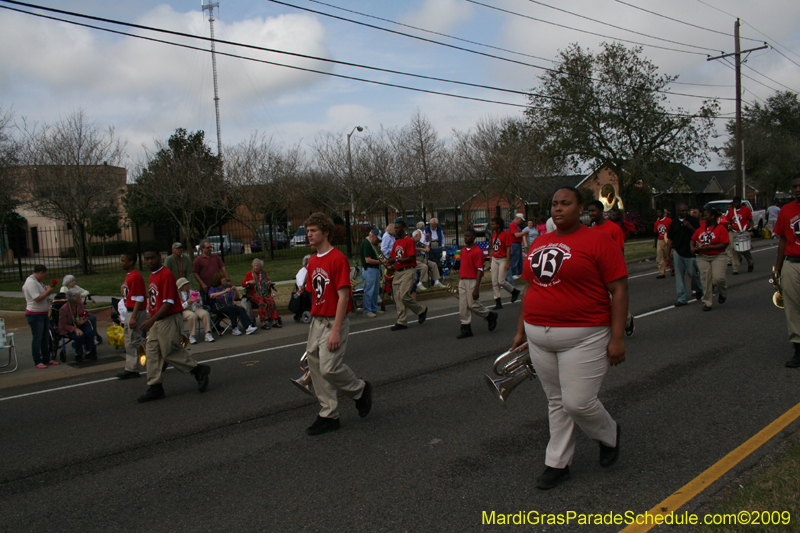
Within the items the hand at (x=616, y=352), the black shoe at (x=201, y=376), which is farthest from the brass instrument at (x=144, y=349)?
the hand at (x=616, y=352)

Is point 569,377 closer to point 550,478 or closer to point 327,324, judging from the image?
point 550,478

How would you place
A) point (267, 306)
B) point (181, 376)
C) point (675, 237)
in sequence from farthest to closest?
1. point (267, 306)
2. point (675, 237)
3. point (181, 376)

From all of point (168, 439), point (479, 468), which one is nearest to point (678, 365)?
point (479, 468)

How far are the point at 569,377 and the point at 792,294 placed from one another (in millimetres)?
4363

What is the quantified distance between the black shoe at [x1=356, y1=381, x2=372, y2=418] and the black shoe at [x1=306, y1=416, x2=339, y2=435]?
27cm

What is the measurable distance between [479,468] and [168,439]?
288 centimetres

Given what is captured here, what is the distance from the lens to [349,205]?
32.7 meters

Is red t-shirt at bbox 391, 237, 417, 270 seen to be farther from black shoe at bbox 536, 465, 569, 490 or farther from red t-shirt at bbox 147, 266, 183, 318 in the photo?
black shoe at bbox 536, 465, 569, 490

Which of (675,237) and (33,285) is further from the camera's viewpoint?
(675,237)

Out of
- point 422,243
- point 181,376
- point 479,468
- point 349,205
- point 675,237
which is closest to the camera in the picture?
point 479,468

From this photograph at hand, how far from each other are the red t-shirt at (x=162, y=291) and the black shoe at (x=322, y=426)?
2467 mm

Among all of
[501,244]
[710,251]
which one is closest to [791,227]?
[710,251]

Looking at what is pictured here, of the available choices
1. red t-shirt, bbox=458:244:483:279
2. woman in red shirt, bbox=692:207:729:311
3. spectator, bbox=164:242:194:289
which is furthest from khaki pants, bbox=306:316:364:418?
woman in red shirt, bbox=692:207:729:311

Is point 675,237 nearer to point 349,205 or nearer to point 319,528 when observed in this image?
point 319,528
